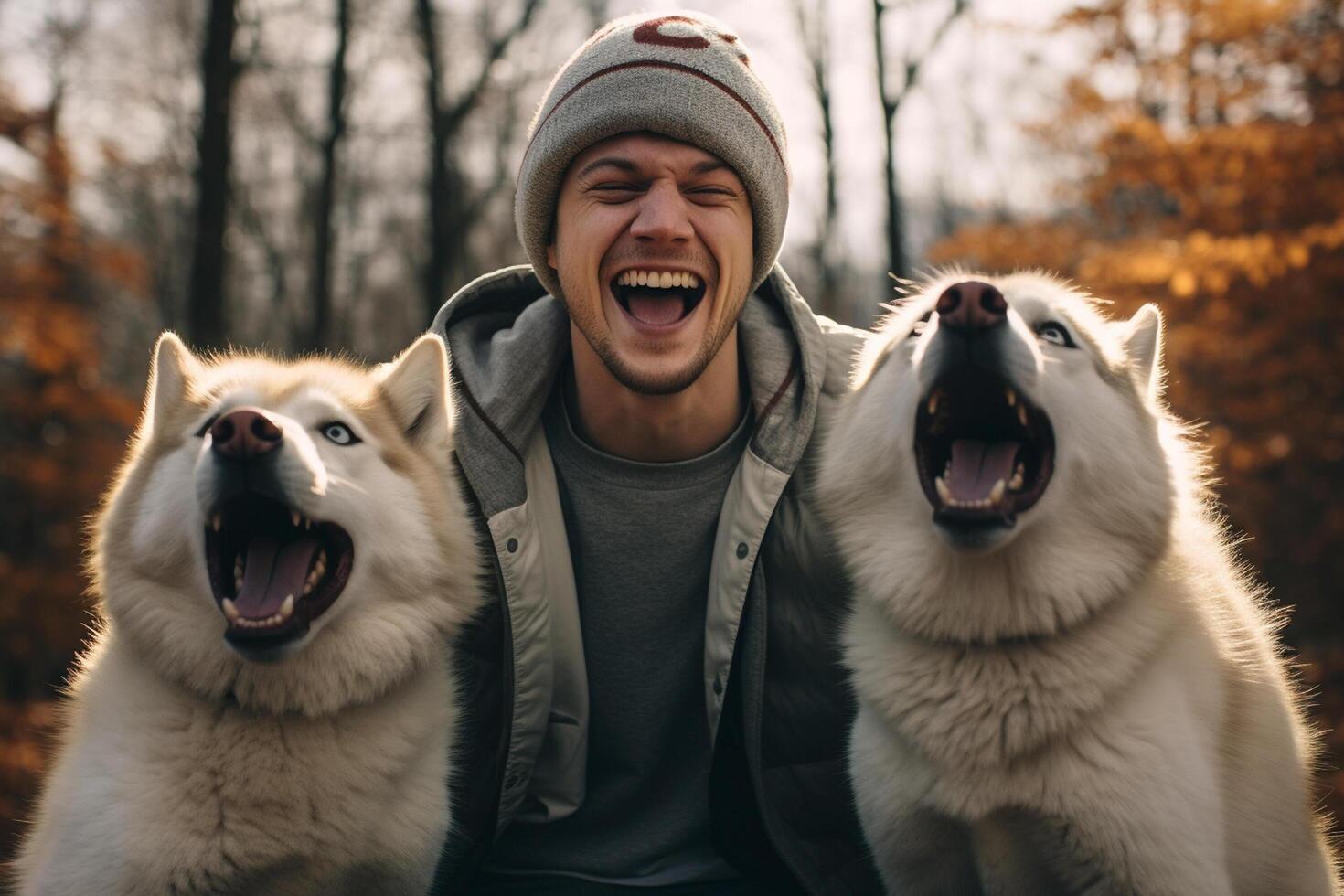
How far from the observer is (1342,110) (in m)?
6.45

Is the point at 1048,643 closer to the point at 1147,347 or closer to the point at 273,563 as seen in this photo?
the point at 1147,347

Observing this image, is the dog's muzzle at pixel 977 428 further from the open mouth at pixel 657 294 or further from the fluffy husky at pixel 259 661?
the fluffy husky at pixel 259 661

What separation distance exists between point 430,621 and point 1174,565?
2.10 meters

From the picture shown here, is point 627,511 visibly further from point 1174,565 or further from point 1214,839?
point 1214,839

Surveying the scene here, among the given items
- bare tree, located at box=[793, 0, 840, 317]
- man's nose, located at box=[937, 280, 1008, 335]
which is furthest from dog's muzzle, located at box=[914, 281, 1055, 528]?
bare tree, located at box=[793, 0, 840, 317]

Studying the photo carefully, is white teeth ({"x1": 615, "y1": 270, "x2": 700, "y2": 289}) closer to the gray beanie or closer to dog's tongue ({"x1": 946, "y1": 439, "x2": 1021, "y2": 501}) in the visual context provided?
the gray beanie

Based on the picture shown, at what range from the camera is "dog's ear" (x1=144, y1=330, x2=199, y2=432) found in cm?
291

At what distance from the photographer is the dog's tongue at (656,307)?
351cm

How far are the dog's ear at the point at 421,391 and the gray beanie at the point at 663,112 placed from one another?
0.78m

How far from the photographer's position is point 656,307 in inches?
139

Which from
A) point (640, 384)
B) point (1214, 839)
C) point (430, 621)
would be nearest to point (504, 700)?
point (430, 621)

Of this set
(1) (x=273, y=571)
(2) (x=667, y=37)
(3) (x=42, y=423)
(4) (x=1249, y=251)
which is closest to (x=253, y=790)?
(1) (x=273, y=571)

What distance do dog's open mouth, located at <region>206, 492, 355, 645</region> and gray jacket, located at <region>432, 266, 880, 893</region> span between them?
66 cm

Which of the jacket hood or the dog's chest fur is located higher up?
the jacket hood
